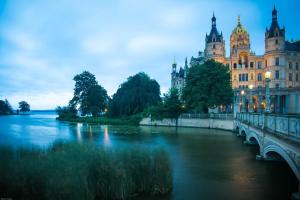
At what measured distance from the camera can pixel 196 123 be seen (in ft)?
175

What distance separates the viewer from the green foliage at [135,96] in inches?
2448

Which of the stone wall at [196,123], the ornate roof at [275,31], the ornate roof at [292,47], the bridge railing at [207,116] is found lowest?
the stone wall at [196,123]

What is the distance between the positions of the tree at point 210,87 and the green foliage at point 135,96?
15.5 m

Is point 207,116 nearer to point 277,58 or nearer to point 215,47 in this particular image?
point 277,58

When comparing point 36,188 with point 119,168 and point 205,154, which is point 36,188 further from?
point 205,154

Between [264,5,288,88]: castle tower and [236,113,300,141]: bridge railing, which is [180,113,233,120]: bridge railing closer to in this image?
[264,5,288,88]: castle tower

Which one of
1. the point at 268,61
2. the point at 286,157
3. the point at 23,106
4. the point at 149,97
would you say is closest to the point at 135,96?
Result: the point at 149,97

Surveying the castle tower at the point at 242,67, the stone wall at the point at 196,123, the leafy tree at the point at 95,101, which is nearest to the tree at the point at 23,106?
the leafy tree at the point at 95,101

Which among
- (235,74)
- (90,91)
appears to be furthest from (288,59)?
(90,91)

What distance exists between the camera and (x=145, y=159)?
1055 centimetres

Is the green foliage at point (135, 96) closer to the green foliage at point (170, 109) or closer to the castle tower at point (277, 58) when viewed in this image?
the green foliage at point (170, 109)

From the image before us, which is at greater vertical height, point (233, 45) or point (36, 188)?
point (233, 45)

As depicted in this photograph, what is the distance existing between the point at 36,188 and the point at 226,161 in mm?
14161

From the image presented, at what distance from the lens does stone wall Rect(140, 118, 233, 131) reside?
1868 inches
